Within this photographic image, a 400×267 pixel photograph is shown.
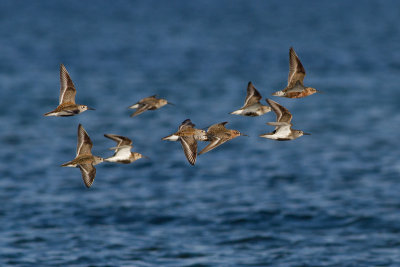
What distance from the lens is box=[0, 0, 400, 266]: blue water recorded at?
38.7m

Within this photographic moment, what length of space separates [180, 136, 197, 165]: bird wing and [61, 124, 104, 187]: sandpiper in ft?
6.78

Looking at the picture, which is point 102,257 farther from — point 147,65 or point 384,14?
point 384,14

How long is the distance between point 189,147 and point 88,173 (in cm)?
243

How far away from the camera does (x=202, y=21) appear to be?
15738 cm

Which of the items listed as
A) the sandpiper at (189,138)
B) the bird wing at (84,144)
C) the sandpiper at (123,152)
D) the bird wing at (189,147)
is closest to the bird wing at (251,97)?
the sandpiper at (189,138)

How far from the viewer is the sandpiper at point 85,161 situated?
58.2 feet

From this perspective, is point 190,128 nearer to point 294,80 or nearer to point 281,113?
point 281,113

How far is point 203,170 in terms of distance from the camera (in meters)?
52.8

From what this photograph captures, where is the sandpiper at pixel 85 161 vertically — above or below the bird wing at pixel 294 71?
below

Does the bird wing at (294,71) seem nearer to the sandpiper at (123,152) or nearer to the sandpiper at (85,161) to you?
the sandpiper at (123,152)

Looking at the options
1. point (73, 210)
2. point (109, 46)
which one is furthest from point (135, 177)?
point (109, 46)

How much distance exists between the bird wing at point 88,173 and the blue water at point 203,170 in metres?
18.4

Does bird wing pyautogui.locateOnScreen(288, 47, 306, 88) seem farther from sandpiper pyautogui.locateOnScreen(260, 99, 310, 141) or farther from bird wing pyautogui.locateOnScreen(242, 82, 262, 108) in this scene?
bird wing pyautogui.locateOnScreen(242, 82, 262, 108)

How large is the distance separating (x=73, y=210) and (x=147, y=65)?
5714 cm
